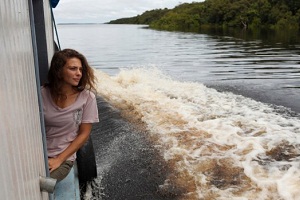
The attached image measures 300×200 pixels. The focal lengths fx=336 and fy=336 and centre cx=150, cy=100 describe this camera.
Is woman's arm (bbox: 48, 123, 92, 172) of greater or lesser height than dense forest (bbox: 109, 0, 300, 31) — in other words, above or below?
below

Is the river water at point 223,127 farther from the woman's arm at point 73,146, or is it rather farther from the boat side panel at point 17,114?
the boat side panel at point 17,114

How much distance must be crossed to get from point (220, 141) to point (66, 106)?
4.03m

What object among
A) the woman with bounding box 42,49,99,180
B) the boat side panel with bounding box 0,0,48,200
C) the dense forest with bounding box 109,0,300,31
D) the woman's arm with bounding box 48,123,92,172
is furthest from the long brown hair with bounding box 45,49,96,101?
the dense forest with bounding box 109,0,300,31

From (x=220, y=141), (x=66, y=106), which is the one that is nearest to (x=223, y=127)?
(x=220, y=141)

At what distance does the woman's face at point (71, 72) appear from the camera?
10.8 ft

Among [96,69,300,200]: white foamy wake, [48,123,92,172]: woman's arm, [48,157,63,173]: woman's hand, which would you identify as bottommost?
[96,69,300,200]: white foamy wake

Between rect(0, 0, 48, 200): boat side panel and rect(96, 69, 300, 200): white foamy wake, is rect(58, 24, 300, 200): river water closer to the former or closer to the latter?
rect(96, 69, 300, 200): white foamy wake

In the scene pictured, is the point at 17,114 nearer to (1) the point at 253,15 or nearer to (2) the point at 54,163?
(2) the point at 54,163

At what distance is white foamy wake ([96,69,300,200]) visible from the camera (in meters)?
4.96

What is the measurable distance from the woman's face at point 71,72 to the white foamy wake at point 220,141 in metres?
2.52

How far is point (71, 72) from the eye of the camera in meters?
3.29

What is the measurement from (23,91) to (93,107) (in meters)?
1.45

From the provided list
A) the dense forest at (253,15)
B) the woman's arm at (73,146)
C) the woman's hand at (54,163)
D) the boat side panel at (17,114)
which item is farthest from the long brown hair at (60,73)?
the dense forest at (253,15)

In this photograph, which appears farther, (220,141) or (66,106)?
(220,141)
